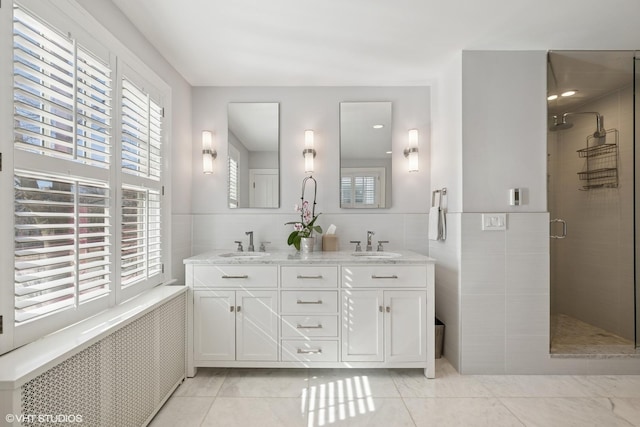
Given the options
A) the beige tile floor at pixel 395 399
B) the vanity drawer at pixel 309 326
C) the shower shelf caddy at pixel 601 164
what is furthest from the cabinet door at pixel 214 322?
the shower shelf caddy at pixel 601 164

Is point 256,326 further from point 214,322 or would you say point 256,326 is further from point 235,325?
point 214,322

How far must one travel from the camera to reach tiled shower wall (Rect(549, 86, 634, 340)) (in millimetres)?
2512

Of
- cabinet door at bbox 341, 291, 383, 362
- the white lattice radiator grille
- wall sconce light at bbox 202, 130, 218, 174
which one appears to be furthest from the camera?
wall sconce light at bbox 202, 130, 218, 174

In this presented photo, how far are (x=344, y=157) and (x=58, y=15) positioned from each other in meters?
2.15

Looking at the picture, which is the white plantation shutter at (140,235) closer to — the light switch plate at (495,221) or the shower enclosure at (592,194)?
the light switch plate at (495,221)

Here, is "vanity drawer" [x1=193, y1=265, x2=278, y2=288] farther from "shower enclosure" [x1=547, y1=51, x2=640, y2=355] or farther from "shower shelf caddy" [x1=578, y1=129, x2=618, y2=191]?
"shower shelf caddy" [x1=578, y1=129, x2=618, y2=191]

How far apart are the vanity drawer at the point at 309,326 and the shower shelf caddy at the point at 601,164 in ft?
7.22

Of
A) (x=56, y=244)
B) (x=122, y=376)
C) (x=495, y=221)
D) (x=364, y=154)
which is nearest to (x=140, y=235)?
(x=56, y=244)

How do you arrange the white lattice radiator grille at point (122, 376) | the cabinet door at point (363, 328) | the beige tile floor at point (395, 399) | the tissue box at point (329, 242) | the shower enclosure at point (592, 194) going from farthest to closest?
the tissue box at point (329, 242), the shower enclosure at point (592, 194), the cabinet door at point (363, 328), the beige tile floor at point (395, 399), the white lattice radiator grille at point (122, 376)

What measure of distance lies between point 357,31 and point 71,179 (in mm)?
1892

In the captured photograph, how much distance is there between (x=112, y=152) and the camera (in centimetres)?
186

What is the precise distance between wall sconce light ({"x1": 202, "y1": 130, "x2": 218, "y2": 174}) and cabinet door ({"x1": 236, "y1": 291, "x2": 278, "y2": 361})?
1.26 meters

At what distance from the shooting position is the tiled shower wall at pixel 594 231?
2512 millimetres

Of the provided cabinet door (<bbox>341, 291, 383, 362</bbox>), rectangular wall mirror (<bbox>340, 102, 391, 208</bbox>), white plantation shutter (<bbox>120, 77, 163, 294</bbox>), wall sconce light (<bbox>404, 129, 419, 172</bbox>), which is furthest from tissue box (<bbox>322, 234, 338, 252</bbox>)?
white plantation shutter (<bbox>120, 77, 163, 294</bbox>)
